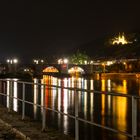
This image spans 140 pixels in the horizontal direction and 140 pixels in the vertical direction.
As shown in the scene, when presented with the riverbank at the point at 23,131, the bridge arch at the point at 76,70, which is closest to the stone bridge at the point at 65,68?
the bridge arch at the point at 76,70

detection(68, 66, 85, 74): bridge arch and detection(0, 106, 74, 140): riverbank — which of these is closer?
detection(0, 106, 74, 140): riverbank

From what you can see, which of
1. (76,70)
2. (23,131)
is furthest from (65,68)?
(23,131)

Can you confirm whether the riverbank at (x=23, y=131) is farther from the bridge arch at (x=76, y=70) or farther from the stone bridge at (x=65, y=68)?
the bridge arch at (x=76, y=70)

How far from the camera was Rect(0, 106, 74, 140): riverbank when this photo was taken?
1032 centimetres

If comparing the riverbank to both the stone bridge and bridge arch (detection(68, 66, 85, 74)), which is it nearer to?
the stone bridge

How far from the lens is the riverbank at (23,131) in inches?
406

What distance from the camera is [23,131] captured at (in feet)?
35.7

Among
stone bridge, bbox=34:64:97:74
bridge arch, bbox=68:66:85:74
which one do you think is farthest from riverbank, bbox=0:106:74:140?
bridge arch, bbox=68:66:85:74

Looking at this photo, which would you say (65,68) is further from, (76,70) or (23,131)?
(23,131)

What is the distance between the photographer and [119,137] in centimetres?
1911

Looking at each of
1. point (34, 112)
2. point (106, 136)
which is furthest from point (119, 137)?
point (34, 112)

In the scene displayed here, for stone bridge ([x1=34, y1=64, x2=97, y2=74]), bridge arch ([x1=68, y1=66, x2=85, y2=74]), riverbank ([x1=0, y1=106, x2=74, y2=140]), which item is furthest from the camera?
bridge arch ([x1=68, y1=66, x2=85, y2=74])

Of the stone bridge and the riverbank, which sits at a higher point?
the stone bridge

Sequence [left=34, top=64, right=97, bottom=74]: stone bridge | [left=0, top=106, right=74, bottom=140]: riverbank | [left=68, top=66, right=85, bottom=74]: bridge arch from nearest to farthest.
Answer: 1. [left=0, top=106, right=74, bottom=140]: riverbank
2. [left=34, top=64, right=97, bottom=74]: stone bridge
3. [left=68, top=66, right=85, bottom=74]: bridge arch
